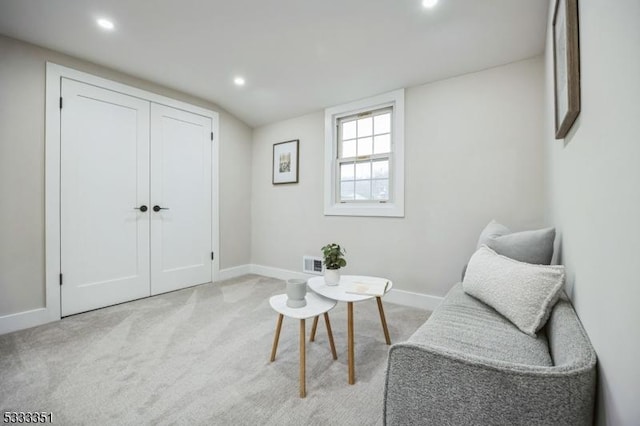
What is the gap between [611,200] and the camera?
71 cm

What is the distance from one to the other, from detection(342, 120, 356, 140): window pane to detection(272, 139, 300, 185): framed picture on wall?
2.25 ft

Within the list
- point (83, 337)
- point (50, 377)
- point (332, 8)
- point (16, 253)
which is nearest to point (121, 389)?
point (50, 377)

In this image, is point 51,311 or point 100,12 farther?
point 51,311

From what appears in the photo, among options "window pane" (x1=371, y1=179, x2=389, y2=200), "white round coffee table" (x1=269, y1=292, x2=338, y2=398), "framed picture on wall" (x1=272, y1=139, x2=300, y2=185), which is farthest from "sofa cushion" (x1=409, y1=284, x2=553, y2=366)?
"framed picture on wall" (x1=272, y1=139, x2=300, y2=185)

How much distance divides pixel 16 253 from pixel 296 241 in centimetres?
271

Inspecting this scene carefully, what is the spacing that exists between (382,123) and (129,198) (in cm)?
292

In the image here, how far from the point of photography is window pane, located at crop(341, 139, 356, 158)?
11.4 ft

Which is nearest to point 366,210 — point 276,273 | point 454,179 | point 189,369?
point 454,179

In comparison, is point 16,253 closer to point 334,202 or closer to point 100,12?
point 100,12

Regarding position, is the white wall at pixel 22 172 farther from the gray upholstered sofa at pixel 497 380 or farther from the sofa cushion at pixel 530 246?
the sofa cushion at pixel 530 246

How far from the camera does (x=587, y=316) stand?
2.97 ft

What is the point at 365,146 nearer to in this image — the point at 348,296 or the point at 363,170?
the point at 363,170

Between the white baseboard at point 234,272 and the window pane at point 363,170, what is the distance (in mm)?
2221

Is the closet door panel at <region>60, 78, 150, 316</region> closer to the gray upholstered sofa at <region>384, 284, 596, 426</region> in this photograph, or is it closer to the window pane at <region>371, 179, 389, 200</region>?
the window pane at <region>371, 179, 389, 200</region>
